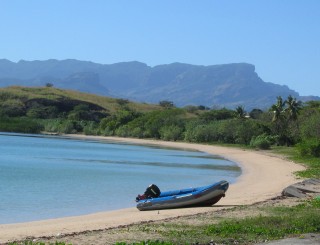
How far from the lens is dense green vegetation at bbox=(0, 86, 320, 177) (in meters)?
80.2

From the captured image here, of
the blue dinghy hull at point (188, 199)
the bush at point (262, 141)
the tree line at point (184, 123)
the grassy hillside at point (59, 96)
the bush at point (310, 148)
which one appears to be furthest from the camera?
the grassy hillside at point (59, 96)

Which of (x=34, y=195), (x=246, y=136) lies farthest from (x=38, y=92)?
(x=34, y=195)

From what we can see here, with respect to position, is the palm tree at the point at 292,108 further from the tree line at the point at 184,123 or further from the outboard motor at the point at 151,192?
the outboard motor at the point at 151,192

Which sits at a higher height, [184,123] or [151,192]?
[184,123]

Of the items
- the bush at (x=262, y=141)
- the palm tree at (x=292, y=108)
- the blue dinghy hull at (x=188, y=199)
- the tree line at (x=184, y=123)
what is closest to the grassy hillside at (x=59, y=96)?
the tree line at (x=184, y=123)

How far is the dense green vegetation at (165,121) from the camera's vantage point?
80.2m

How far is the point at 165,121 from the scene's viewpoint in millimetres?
115750

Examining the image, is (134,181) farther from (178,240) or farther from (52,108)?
(52,108)

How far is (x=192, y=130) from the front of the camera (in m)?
105

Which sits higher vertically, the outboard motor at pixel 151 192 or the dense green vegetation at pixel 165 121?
the dense green vegetation at pixel 165 121

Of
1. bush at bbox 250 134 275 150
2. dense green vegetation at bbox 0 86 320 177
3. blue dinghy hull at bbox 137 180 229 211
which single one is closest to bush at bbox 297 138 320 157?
dense green vegetation at bbox 0 86 320 177

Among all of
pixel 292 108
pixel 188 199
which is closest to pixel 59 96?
pixel 292 108

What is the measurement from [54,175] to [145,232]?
79.7 feet

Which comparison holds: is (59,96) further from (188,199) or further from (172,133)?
(188,199)
